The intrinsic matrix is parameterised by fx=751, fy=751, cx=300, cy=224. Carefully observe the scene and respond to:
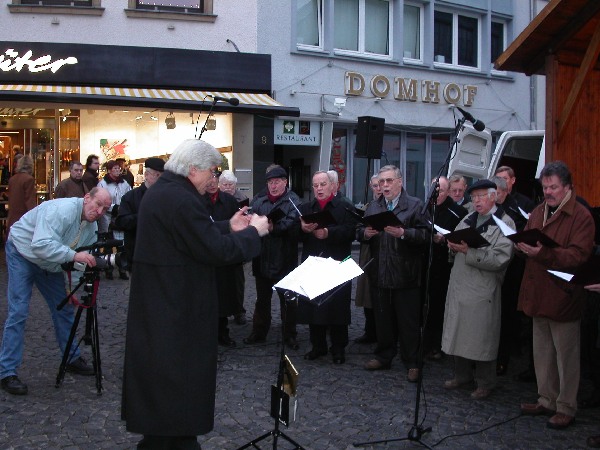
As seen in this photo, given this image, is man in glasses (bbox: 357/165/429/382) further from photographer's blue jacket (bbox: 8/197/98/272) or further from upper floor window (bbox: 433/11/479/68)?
upper floor window (bbox: 433/11/479/68)

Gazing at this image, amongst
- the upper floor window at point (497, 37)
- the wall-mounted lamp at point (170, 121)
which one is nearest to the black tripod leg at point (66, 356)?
the wall-mounted lamp at point (170, 121)

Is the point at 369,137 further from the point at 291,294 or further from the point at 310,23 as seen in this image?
the point at 291,294

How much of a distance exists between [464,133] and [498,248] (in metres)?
5.59

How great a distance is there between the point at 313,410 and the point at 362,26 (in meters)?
13.9

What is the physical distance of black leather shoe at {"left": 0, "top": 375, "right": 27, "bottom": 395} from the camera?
5.99m

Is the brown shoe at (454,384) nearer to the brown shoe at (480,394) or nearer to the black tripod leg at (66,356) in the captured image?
the brown shoe at (480,394)

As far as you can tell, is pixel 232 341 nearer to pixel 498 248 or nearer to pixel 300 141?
pixel 498 248

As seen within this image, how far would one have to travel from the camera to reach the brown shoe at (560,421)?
214 inches

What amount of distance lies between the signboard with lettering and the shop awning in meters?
0.69

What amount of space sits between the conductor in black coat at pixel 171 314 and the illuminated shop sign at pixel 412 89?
559 inches

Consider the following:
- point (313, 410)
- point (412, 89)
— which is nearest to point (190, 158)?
point (313, 410)

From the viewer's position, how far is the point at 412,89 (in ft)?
61.7

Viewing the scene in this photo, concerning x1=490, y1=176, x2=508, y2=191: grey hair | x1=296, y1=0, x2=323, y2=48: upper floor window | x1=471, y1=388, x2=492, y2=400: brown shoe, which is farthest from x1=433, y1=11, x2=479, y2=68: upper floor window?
x1=471, y1=388, x2=492, y2=400: brown shoe

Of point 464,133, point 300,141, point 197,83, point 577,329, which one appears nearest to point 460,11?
point 300,141
